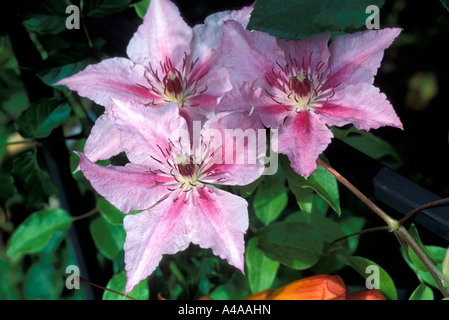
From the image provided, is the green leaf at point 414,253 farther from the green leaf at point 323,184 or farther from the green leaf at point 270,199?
the green leaf at point 270,199

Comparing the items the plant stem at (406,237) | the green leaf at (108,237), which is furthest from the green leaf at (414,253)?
the green leaf at (108,237)

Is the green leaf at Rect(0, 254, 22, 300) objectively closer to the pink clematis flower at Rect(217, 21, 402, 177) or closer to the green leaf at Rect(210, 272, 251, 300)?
the green leaf at Rect(210, 272, 251, 300)

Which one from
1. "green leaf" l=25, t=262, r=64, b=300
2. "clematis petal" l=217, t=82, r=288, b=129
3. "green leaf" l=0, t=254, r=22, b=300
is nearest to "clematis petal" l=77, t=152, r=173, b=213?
"clematis petal" l=217, t=82, r=288, b=129

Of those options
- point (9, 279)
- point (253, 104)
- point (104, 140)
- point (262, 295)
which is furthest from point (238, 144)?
point (9, 279)

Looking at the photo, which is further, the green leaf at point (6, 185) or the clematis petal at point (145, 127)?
the green leaf at point (6, 185)

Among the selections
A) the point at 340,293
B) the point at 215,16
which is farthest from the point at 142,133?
the point at 340,293

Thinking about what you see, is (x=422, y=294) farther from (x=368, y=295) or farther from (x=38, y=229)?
(x=38, y=229)

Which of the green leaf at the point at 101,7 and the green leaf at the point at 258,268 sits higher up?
the green leaf at the point at 101,7
